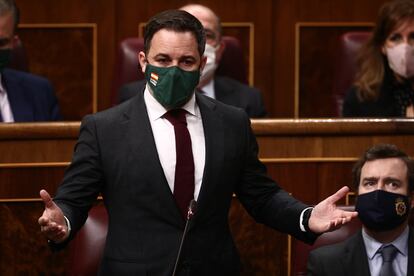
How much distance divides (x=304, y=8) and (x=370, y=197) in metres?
1.16

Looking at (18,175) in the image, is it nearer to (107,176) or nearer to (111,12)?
(107,176)

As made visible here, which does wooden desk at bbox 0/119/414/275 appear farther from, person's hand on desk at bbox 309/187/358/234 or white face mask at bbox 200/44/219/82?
person's hand on desk at bbox 309/187/358/234

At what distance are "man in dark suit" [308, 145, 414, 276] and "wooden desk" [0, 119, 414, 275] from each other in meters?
0.19

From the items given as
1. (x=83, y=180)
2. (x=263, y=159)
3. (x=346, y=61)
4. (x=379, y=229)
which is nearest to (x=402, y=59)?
(x=346, y=61)

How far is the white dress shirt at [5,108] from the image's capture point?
6.61 feet

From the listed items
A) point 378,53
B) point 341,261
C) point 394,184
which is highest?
point 378,53

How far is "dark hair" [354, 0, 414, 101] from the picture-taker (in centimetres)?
215

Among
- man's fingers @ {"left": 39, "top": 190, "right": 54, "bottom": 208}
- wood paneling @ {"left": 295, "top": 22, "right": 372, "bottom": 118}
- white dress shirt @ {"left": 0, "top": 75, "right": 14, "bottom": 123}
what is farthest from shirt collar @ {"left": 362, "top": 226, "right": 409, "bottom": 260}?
wood paneling @ {"left": 295, "top": 22, "right": 372, "bottom": 118}

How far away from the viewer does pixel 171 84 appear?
4.30ft

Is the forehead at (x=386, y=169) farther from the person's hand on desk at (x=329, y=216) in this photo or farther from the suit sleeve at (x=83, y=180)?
the suit sleeve at (x=83, y=180)

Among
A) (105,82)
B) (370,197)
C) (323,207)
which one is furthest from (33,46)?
(323,207)

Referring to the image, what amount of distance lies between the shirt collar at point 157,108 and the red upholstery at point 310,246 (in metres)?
0.37

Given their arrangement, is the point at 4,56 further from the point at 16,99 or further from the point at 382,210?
the point at 382,210

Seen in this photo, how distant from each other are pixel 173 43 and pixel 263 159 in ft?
1.78
